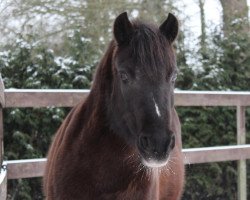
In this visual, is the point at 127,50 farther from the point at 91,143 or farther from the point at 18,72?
the point at 18,72

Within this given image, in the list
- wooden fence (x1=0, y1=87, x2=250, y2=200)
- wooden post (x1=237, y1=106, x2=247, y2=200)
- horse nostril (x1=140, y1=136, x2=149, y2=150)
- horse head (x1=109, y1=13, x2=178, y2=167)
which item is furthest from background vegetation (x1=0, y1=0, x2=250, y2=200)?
horse nostril (x1=140, y1=136, x2=149, y2=150)

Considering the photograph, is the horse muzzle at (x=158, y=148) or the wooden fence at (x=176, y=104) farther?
the wooden fence at (x=176, y=104)

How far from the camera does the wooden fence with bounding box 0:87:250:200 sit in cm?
401

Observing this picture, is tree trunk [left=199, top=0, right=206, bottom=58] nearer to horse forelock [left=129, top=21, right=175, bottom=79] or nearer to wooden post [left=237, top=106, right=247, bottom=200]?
wooden post [left=237, top=106, right=247, bottom=200]

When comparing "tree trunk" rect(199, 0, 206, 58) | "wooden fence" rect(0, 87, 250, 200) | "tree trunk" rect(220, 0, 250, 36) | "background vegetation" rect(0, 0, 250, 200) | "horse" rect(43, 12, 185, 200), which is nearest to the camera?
"horse" rect(43, 12, 185, 200)

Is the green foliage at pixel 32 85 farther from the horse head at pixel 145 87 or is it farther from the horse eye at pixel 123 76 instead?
the horse eye at pixel 123 76

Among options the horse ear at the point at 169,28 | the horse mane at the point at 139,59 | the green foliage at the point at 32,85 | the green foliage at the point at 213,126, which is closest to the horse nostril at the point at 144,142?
the horse mane at the point at 139,59

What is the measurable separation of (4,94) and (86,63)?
2448mm

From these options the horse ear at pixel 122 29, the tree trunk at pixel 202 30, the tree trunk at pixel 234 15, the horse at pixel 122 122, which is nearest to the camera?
the horse at pixel 122 122

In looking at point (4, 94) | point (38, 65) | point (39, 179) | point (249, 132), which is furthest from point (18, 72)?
point (249, 132)

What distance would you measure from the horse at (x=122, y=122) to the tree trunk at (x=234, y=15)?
212 inches

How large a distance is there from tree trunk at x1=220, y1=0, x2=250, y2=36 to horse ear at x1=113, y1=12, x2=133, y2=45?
17.9 ft

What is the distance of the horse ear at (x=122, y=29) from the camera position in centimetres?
276

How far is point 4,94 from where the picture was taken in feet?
13.0
